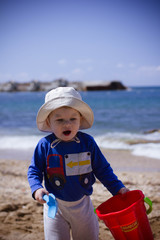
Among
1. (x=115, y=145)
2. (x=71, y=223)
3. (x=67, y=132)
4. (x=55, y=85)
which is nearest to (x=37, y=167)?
(x=67, y=132)

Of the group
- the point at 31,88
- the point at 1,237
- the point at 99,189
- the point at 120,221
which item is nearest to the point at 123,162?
the point at 99,189

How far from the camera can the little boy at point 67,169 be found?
1.78 meters

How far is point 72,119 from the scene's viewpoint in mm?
1830

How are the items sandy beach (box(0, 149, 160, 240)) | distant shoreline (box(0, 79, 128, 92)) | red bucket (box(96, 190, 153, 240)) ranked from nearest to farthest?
1. red bucket (box(96, 190, 153, 240))
2. sandy beach (box(0, 149, 160, 240))
3. distant shoreline (box(0, 79, 128, 92))

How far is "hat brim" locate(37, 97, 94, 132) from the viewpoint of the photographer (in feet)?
5.80

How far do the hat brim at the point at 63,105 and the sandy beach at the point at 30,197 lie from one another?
46.6 inches

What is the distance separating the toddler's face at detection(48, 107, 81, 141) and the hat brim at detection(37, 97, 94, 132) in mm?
43

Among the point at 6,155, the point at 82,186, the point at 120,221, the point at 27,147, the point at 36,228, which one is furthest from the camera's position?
the point at 27,147

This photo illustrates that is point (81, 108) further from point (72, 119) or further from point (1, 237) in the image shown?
point (1, 237)

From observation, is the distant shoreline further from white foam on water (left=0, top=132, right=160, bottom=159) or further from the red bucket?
the red bucket

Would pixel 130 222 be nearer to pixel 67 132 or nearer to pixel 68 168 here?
pixel 68 168

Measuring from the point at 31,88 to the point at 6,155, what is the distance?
79.1 m

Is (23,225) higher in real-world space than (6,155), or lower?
higher

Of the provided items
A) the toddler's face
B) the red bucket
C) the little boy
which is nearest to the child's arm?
the little boy
